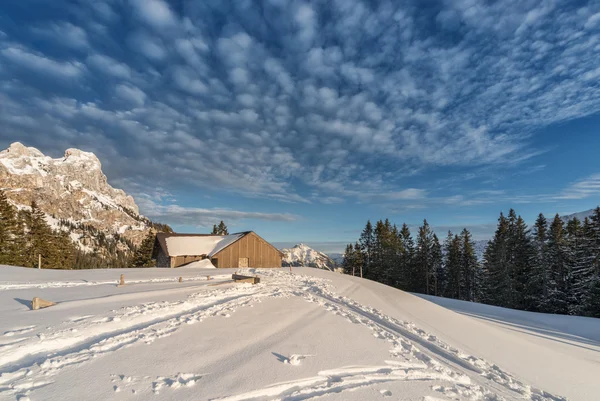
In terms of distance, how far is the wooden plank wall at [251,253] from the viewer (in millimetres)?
34281

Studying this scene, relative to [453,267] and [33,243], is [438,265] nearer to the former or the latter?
[453,267]

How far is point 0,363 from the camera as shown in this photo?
4.06 meters

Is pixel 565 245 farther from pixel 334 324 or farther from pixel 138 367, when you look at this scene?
pixel 138 367

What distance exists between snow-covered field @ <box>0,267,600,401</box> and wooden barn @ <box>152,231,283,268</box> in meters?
25.0

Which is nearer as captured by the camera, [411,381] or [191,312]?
[411,381]

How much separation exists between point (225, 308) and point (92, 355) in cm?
417

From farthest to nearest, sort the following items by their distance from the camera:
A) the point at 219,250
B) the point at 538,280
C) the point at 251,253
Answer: the point at 251,253 < the point at 219,250 < the point at 538,280

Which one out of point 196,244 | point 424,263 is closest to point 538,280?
point 424,263

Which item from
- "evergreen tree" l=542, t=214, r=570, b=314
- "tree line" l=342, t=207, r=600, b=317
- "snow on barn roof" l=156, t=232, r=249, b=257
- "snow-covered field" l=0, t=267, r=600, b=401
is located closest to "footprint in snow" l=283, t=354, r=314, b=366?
"snow-covered field" l=0, t=267, r=600, b=401

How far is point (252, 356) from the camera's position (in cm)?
473

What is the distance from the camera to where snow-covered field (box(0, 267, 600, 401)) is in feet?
11.9

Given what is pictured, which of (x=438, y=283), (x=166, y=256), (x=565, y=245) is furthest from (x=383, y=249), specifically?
(x=166, y=256)

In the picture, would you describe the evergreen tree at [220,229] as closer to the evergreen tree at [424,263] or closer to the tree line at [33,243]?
the tree line at [33,243]

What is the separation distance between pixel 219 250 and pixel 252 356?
31.2 m
